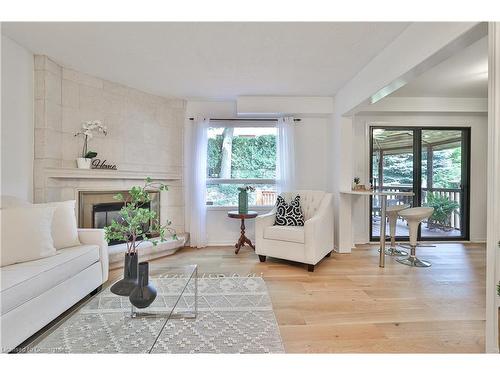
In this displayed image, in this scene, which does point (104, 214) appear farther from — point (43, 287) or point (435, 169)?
point (435, 169)

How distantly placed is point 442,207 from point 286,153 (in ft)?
9.96

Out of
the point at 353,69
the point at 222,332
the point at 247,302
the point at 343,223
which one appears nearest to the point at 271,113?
the point at 353,69

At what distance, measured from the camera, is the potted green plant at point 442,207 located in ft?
14.6

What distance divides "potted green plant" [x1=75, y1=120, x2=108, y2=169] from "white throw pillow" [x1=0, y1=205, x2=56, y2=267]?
1.12 m

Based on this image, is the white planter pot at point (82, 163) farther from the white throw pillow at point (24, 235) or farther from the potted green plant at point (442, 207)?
the potted green plant at point (442, 207)

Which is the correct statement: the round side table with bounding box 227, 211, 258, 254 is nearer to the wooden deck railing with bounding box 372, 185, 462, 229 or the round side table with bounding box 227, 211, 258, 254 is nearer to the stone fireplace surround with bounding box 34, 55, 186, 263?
the stone fireplace surround with bounding box 34, 55, 186, 263

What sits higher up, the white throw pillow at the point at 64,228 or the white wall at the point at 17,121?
the white wall at the point at 17,121

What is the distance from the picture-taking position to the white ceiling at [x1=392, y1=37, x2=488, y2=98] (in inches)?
102

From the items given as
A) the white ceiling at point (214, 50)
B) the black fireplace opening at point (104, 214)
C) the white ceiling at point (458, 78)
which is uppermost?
the white ceiling at point (458, 78)

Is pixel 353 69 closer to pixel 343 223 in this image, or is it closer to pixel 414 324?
pixel 343 223

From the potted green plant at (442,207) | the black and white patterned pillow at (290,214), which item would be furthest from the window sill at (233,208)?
the potted green plant at (442,207)

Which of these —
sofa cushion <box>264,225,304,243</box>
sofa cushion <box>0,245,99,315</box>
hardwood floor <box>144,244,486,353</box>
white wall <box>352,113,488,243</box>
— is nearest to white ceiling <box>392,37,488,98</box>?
white wall <box>352,113,488,243</box>

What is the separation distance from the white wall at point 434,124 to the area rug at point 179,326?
2.61 m

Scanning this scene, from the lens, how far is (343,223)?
12.1ft
